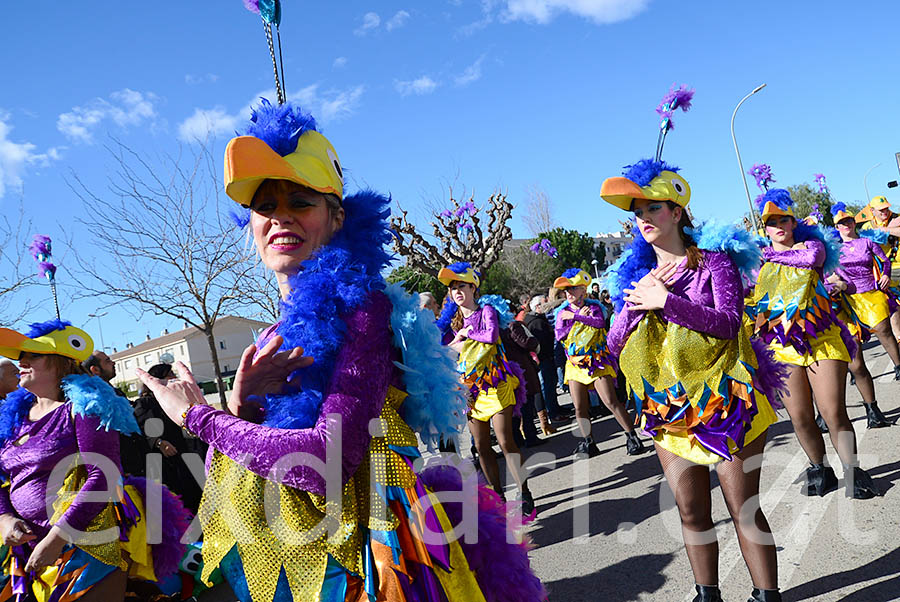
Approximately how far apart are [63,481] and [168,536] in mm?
691

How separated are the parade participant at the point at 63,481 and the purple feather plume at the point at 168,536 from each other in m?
0.15

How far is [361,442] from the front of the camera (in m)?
1.55

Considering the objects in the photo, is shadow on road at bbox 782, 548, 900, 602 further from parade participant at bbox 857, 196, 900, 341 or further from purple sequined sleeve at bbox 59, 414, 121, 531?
parade participant at bbox 857, 196, 900, 341

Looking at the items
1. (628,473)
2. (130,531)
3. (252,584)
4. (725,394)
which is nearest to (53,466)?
(130,531)

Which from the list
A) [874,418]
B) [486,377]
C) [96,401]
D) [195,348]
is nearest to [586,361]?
[486,377]

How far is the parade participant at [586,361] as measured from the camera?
22.4 feet

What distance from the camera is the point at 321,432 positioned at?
151 centimetres

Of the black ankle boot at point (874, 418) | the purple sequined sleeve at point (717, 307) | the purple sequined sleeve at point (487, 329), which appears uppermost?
the purple sequined sleeve at point (487, 329)

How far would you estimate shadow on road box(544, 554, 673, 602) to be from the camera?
3551mm

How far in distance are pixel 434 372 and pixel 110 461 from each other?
2161mm

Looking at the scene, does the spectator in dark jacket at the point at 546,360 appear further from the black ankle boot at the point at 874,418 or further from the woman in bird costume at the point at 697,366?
the woman in bird costume at the point at 697,366

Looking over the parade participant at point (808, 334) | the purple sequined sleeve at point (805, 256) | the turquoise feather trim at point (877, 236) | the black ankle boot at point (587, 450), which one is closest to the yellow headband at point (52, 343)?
the parade participant at point (808, 334)

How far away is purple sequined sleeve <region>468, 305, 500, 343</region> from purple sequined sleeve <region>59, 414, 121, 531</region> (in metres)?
2.86

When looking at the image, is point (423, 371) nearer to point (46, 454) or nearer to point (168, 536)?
point (46, 454)
